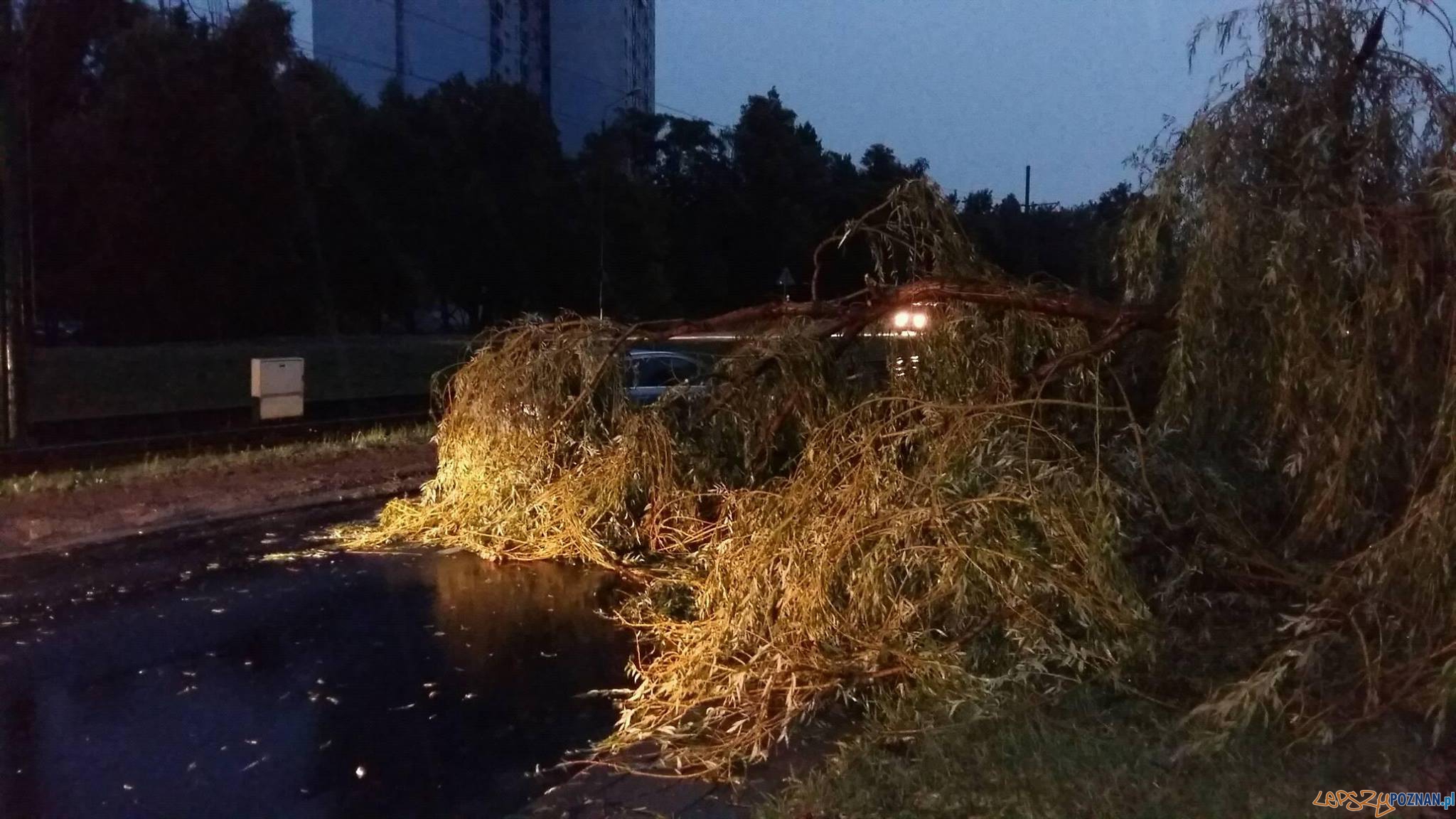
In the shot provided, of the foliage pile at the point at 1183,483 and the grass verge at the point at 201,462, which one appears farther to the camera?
the grass verge at the point at 201,462

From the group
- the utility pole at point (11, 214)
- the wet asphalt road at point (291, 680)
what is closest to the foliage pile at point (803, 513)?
the wet asphalt road at point (291, 680)

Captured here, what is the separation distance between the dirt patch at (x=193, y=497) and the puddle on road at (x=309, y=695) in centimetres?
218

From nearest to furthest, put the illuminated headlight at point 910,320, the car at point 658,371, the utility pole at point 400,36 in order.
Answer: the illuminated headlight at point 910,320
the car at point 658,371
the utility pole at point 400,36

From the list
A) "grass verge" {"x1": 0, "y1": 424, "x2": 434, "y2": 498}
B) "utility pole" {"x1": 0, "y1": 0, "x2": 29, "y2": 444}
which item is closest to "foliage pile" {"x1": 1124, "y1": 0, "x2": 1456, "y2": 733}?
"grass verge" {"x1": 0, "y1": 424, "x2": 434, "y2": 498}

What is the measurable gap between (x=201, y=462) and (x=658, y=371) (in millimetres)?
5251

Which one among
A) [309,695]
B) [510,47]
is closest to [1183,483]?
[309,695]

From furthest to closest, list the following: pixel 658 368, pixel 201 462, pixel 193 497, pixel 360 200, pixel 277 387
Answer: pixel 360 200 < pixel 277 387 < pixel 201 462 < pixel 658 368 < pixel 193 497

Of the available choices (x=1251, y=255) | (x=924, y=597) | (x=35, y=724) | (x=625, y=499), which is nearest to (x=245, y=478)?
(x=625, y=499)

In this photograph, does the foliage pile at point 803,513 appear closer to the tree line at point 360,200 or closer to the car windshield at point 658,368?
the car windshield at point 658,368

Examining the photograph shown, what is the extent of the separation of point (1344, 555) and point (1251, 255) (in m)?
1.67

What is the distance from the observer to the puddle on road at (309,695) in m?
6.23

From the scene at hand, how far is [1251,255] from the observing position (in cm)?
775

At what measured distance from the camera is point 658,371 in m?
16.0

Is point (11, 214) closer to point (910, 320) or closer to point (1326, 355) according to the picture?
point (910, 320)
